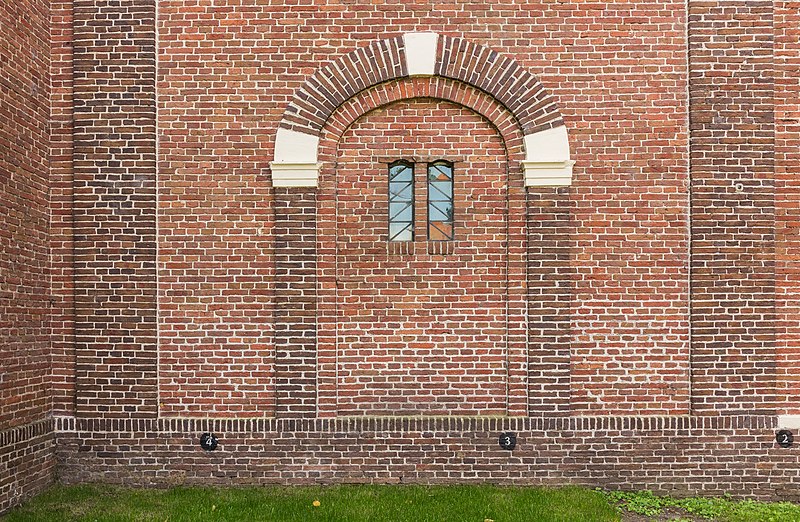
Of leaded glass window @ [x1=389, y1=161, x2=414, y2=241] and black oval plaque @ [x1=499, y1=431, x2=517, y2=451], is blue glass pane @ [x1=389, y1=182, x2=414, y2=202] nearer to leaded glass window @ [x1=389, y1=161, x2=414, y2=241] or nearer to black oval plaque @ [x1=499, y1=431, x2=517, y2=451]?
leaded glass window @ [x1=389, y1=161, x2=414, y2=241]

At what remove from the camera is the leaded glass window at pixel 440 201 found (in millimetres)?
6855

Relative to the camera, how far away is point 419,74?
6.72 meters

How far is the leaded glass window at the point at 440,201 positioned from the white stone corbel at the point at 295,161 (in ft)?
4.05

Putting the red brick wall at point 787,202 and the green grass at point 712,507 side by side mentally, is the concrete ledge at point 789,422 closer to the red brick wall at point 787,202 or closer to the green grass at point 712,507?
the red brick wall at point 787,202

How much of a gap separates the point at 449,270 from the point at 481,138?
1.45 metres

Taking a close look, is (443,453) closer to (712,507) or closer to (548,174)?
(712,507)

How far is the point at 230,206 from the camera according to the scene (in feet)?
22.2

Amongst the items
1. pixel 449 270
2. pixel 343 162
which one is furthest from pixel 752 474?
pixel 343 162

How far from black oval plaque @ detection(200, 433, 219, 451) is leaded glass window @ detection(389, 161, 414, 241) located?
278 centimetres

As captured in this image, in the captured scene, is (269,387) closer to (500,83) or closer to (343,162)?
(343,162)

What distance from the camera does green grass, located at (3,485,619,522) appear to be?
5.80 m

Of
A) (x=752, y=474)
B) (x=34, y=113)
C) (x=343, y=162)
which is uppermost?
(x=34, y=113)

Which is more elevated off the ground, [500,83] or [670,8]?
[670,8]

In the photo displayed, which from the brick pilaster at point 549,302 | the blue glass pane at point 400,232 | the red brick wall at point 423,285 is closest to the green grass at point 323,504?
the red brick wall at point 423,285
